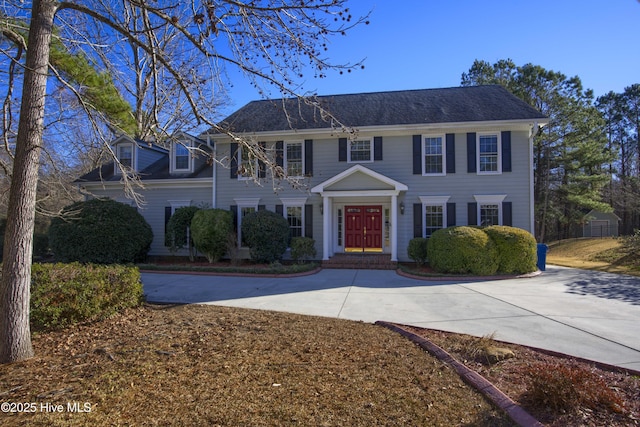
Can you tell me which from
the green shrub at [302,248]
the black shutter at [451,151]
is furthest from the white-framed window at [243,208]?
the black shutter at [451,151]

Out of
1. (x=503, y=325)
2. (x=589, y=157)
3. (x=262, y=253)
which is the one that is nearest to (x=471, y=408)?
(x=503, y=325)

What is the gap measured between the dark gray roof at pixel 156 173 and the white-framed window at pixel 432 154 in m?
9.03

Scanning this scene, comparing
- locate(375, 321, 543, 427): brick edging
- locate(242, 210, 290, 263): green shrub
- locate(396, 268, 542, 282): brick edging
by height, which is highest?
locate(242, 210, 290, 263): green shrub

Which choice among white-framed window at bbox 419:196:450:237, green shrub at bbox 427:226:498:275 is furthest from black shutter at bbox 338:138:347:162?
green shrub at bbox 427:226:498:275

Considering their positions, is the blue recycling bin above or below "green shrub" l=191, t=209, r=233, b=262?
below

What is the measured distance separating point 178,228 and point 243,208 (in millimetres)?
2660

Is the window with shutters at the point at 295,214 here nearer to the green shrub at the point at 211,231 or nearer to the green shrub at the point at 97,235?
the green shrub at the point at 211,231

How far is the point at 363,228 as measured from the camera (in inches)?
579

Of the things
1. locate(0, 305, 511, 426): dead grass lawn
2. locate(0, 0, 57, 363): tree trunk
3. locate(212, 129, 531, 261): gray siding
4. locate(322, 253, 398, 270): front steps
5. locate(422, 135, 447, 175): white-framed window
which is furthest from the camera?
locate(422, 135, 447, 175): white-framed window

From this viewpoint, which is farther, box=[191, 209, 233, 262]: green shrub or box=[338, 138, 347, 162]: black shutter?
box=[338, 138, 347, 162]: black shutter

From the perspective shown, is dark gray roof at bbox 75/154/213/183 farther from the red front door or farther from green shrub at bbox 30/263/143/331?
green shrub at bbox 30/263/143/331

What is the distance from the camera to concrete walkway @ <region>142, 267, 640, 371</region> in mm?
5098

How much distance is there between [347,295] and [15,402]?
616 cm

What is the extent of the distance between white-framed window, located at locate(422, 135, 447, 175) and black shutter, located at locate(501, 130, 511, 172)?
7.16 feet
